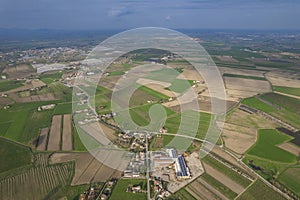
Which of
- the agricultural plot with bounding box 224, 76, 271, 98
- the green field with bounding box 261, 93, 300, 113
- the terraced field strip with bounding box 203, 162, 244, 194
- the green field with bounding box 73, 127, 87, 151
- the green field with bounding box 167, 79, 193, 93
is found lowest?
the terraced field strip with bounding box 203, 162, 244, 194

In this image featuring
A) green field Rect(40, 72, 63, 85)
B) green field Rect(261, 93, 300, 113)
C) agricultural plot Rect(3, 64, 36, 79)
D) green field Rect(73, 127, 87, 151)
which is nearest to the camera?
green field Rect(73, 127, 87, 151)

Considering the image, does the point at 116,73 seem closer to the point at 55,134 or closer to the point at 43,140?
the point at 55,134

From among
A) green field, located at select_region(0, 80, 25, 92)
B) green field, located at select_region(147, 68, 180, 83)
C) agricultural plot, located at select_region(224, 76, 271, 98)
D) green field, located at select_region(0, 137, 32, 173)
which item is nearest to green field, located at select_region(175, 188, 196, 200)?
green field, located at select_region(0, 137, 32, 173)

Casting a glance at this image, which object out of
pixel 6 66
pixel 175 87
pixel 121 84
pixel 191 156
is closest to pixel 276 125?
pixel 191 156

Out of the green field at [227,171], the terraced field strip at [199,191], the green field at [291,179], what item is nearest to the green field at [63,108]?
the green field at [227,171]

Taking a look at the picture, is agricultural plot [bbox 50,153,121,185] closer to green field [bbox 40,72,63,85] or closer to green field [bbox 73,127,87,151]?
green field [bbox 73,127,87,151]

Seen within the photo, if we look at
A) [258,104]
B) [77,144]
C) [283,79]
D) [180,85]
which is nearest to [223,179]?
[77,144]
